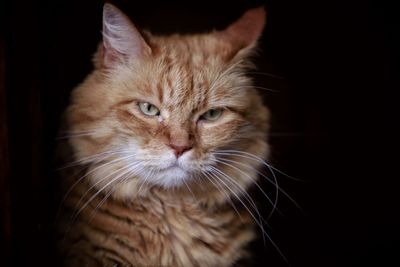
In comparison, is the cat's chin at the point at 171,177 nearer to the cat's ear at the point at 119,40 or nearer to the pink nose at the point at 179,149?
the pink nose at the point at 179,149

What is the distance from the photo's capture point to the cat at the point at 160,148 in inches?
53.7

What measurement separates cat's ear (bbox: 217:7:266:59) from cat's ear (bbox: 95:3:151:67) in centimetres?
30

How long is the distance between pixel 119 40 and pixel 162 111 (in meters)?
0.24

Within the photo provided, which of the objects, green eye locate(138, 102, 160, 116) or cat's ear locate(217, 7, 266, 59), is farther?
cat's ear locate(217, 7, 266, 59)

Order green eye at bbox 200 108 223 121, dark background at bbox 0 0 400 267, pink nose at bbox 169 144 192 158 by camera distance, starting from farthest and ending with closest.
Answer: dark background at bbox 0 0 400 267, green eye at bbox 200 108 223 121, pink nose at bbox 169 144 192 158

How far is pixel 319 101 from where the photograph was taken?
7.21ft

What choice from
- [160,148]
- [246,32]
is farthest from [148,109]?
[246,32]

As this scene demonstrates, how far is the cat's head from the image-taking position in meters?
1.34

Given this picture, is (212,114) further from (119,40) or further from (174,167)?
(119,40)

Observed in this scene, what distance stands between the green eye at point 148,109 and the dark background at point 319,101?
0.42 m

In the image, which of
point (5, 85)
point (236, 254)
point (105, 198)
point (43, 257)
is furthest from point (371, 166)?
point (5, 85)

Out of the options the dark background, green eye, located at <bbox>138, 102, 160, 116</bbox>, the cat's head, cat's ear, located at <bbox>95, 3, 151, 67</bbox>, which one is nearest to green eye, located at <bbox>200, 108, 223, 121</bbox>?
the cat's head

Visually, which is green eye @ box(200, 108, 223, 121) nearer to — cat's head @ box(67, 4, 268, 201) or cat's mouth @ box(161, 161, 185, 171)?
cat's head @ box(67, 4, 268, 201)

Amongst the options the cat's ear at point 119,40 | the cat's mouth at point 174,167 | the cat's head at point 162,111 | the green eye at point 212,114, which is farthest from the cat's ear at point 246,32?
the cat's mouth at point 174,167
